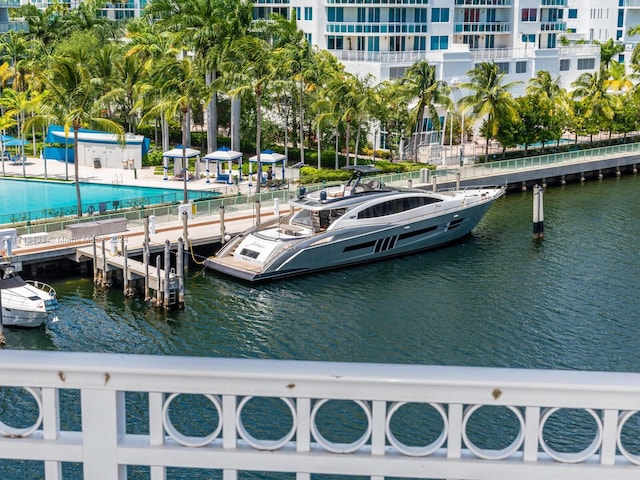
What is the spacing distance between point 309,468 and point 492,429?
65.3ft

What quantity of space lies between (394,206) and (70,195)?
70.3ft

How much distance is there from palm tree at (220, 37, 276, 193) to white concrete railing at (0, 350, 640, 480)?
159 ft

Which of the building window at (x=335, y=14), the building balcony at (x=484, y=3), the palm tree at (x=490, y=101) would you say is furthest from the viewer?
the building balcony at (x=484, y=3)

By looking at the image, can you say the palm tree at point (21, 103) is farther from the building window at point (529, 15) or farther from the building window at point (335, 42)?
the building window at point (529, 15)

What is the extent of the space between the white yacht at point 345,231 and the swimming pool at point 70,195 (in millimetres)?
8225

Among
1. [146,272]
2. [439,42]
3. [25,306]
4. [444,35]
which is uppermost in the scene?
[444,35]

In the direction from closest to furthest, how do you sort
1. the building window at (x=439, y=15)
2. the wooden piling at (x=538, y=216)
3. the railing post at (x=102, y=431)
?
the railing post at (x=102, y=431) → the wooden piling at (x=538, y=216) → the building window at (x=439, y=15)

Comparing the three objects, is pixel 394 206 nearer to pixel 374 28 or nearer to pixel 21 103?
pixel 21 103

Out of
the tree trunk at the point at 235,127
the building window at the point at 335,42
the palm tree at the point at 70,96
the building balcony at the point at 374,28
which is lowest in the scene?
the tree trunk at the point at 235,127

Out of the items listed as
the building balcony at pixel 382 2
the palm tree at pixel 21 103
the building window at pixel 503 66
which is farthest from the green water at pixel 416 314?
the building window at pixel 503 66

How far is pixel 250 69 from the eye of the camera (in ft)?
181

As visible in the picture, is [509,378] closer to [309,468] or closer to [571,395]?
[571,395]

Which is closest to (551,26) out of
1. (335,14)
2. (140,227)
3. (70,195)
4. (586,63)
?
(586,63)

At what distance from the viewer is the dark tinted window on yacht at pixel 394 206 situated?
4400 centimetres
